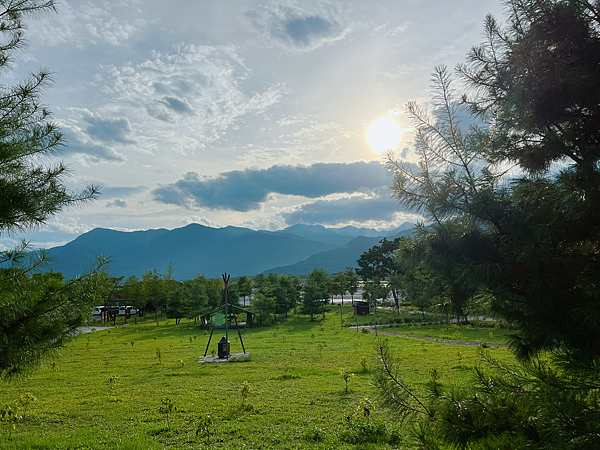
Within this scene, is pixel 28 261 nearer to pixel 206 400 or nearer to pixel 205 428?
pixel 205 428

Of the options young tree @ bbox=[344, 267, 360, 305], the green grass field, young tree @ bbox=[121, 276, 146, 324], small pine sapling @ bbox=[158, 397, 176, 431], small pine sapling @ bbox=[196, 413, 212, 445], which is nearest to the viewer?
the green grass field

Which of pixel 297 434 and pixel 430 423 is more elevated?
pixel 430 423

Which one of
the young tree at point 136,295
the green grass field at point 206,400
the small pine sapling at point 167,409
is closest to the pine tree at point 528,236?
the green grass field at point 206,400

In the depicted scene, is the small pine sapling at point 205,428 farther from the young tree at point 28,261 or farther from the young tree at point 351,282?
the young tree at point 351,282

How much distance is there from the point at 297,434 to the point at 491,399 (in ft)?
18.9

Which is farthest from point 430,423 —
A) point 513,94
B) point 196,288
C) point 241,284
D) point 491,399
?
point 241,284

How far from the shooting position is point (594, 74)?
2.18 metres

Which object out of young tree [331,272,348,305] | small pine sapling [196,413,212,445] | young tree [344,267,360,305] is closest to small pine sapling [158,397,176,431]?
small pine sapling [196,413,212,445]

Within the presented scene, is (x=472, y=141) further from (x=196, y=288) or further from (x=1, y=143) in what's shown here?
(x=196, y=288)

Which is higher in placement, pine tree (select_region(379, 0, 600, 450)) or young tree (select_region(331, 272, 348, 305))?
pine tree (select_region(379, 0, 600, 450))

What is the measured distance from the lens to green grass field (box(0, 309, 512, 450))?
21.6 ft

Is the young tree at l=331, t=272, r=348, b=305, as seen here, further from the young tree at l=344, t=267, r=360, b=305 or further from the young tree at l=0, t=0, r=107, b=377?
the young tree at l=0, t=0, r=107, b=377

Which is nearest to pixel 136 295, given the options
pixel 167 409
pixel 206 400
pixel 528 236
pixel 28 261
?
pixel 206 400

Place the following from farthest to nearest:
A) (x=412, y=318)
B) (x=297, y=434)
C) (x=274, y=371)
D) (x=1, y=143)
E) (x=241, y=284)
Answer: (x=241, y=284)
(x=412, y=318)
(x=274, y=371)
(x=297, y=434)
(x=1, y=143)
